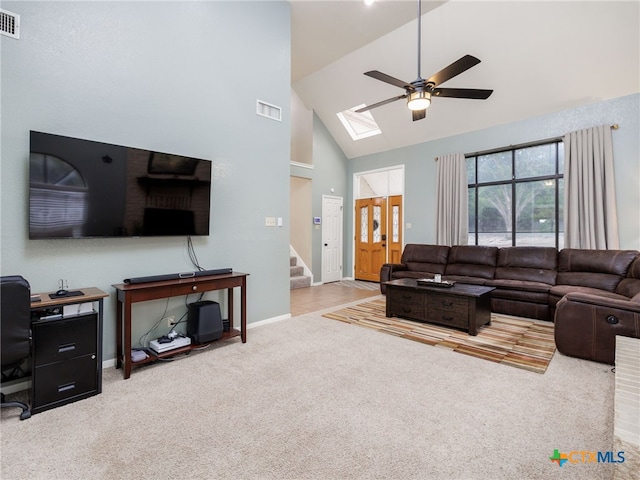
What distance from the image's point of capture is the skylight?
7.14 m

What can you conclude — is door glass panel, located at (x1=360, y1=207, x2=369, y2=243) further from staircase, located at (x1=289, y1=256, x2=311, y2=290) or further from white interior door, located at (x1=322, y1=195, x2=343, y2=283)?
staircase, located at (x1=289, y1=256, x2=311, y2=290)

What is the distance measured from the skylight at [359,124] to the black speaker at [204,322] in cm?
551

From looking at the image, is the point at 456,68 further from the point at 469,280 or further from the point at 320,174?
the point at 320,174

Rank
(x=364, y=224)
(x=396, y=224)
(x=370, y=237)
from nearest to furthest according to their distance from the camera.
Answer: (x=396, y=224) < (x=370, y=237) < (x=364, y=224)

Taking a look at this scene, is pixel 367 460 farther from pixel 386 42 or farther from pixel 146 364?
pixel 386 42

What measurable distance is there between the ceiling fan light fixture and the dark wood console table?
275 cm

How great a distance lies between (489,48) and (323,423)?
212 inches

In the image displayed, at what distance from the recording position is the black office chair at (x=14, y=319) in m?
1.81

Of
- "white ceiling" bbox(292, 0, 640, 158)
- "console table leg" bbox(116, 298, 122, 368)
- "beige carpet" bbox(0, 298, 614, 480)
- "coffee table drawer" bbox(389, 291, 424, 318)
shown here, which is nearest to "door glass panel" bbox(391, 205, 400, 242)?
"white ceiling" bbox(292, 0, 640, 158)

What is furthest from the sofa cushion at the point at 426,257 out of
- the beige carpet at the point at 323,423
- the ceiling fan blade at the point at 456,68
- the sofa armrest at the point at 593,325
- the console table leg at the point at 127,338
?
the console table leg at the point at 127,338

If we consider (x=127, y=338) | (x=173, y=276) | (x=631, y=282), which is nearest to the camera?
(x=127, y=338)

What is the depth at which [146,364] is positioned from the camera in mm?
2820

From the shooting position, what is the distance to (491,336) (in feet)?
11.7

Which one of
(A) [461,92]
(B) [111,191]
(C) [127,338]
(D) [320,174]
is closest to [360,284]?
(D) [320,174]
